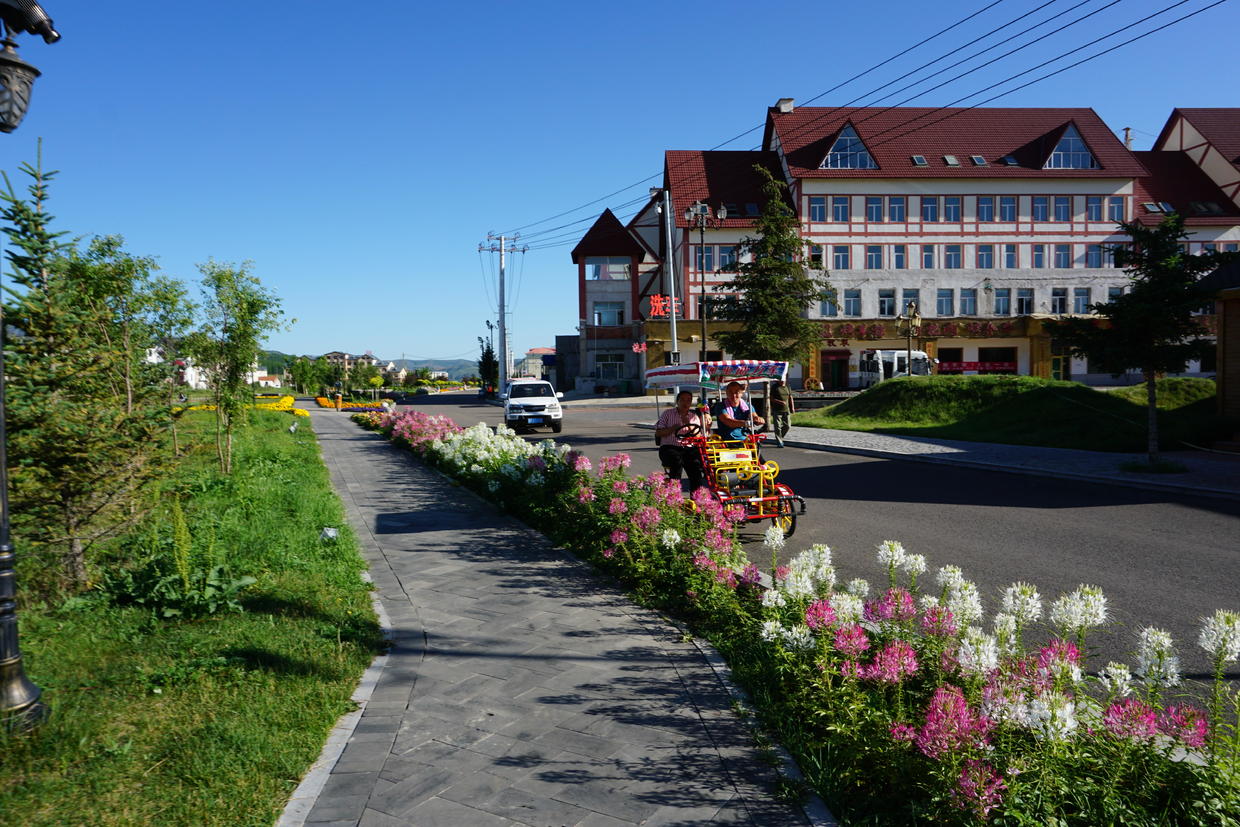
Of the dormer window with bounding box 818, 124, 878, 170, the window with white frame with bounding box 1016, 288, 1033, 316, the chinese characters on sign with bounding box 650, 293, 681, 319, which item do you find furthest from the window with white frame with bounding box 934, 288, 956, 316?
the chinese characters on sign with bounding box 650, 293, 681, 319

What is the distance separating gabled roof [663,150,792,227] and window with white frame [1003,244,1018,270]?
16013 millimetres

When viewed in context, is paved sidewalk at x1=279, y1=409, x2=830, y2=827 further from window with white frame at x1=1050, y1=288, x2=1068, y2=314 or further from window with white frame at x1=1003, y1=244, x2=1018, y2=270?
window with white frame at x1=1050, y1=288, x2=1068, y2=314

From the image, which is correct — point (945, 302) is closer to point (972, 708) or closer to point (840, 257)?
point (840, 257)

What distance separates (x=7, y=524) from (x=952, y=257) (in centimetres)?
5639

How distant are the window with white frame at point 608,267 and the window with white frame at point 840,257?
53.8 ft

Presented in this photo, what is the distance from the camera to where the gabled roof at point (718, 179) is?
174 ft

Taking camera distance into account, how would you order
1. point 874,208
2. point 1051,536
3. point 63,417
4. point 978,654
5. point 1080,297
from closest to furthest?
point 978,654 < point 63,417 < point 1051,536 < point 874,208 < point 1080,297

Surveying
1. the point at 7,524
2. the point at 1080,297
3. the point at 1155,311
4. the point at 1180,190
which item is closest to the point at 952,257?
the point at 1080,297

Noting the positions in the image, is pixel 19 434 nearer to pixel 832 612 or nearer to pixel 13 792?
pixel 13 792

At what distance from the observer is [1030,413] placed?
74.4ft

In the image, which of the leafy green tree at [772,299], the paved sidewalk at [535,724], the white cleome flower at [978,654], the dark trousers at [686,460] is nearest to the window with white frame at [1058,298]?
the leafy green tree at [772,299]

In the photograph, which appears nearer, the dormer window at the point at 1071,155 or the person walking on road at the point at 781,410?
the person walking on road at the point at 781,410

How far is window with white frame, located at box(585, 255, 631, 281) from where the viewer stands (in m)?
61.2

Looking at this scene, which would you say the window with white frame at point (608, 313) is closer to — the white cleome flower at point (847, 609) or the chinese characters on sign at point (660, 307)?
the chinese characters on sign at point (660, 307)
